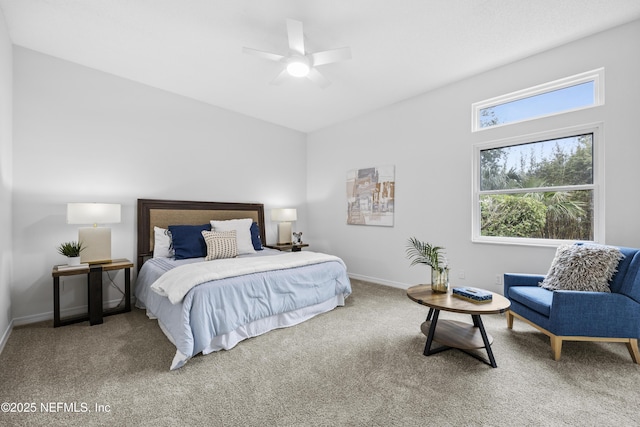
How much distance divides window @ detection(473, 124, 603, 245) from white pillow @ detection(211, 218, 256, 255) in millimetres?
3091

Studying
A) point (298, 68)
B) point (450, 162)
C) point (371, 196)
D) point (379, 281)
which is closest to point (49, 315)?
point (298, 68)

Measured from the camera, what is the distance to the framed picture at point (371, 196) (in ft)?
15.0

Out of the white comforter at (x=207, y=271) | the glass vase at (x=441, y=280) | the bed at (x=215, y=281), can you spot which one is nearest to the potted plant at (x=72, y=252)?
the bed at (x=215, y=281)

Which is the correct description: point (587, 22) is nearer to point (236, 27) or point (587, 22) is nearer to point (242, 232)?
point (236, 27)

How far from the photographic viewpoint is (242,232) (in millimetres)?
4160

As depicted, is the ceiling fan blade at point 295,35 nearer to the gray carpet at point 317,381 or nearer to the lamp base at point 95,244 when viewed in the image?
the gray carpet at point 317,381

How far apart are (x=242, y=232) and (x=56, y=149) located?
2319 mm

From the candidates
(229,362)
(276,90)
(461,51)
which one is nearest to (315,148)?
(276,90)

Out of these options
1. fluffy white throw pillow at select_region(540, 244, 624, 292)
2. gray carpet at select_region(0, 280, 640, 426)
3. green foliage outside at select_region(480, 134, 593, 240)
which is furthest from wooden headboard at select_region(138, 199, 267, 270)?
fluffy white throw pillow at select_region(540, 244, 624, 292)

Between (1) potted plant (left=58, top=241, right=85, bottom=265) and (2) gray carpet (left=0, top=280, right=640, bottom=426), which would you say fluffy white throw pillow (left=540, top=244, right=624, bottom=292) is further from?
(1) potted plant (left=58, top=241, right=85, bottom=265)

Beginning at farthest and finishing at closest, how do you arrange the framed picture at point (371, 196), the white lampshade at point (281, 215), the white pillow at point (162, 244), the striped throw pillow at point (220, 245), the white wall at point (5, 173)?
the white lampshade at point (281, 215)
the framed picture at point (371, 196)
the white pillow at point (162, 244)
the striped throw pillow at point (220, 245)
the white wall at point (5, 173)

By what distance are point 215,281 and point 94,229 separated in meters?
1.80

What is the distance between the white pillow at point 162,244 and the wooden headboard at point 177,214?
0.49 feet

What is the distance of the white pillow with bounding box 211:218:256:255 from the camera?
13.3ft
